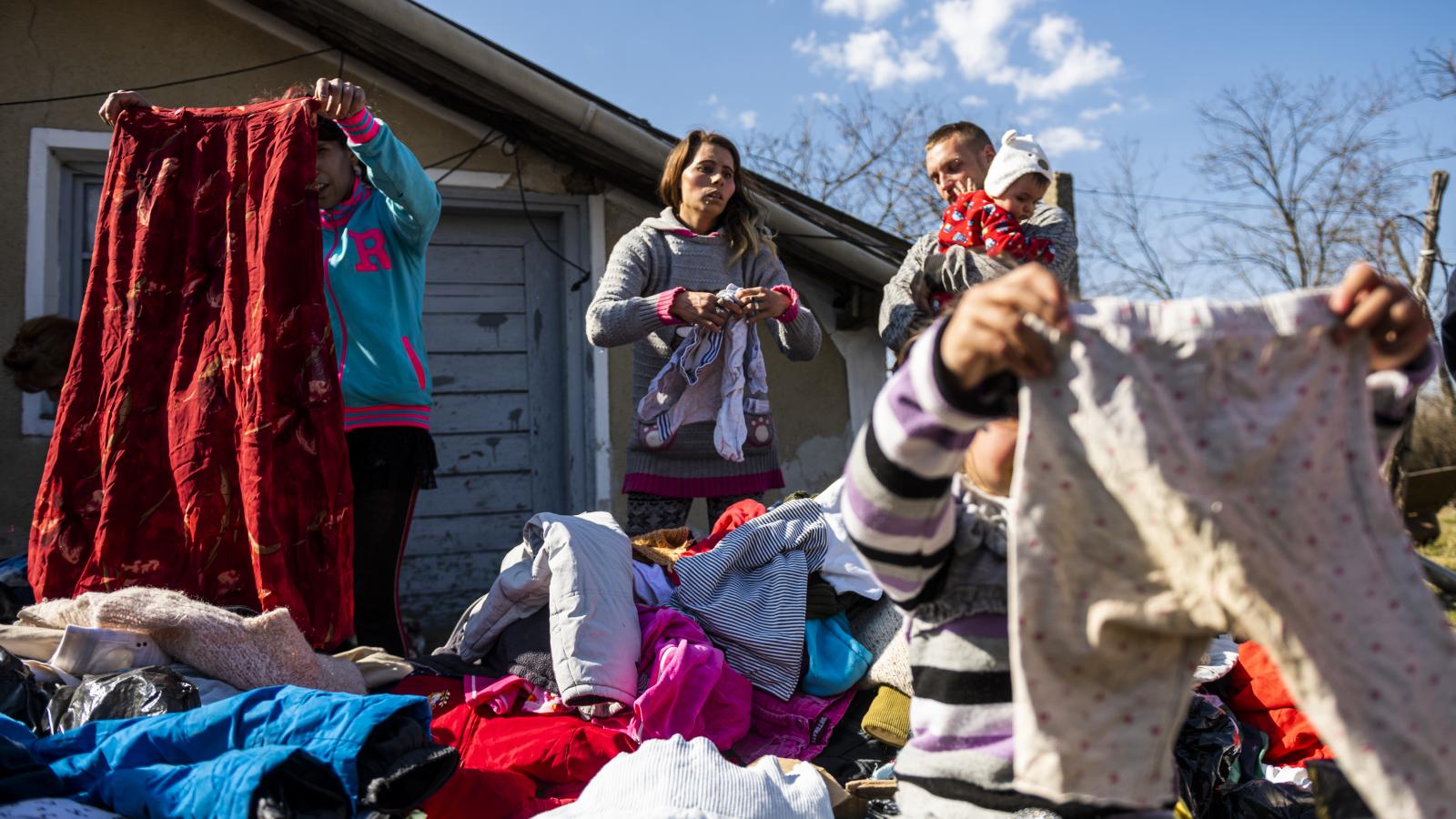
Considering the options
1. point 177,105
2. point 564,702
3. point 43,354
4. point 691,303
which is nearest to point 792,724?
point 564,702

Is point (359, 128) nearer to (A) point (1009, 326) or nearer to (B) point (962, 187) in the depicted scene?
(B) point (962, 187)

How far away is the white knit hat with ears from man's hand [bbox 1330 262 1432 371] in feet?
6.76

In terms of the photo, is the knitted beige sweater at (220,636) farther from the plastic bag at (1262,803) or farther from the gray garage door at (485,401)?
the gray garage door at (485,401)

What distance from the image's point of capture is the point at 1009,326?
127 cm

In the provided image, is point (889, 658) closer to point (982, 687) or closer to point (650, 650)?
point (650, 650)

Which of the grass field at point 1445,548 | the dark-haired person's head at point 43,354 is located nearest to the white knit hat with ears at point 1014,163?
the dark-haired person's head at point 43,354

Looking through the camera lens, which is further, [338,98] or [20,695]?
[338,98]

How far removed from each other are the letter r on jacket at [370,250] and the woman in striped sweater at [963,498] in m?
2.26

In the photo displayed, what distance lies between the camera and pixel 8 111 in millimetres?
5379

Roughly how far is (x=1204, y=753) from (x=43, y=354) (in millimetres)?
4635

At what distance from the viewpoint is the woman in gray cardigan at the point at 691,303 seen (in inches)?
146

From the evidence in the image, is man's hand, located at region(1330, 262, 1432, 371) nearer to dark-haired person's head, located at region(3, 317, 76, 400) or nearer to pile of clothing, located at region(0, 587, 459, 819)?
pile of clothing, located at region(0, 587, 459, 819)

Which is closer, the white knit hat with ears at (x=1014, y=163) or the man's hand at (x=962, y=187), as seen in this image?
the white knit hat with ears at (x=1014, y=163)

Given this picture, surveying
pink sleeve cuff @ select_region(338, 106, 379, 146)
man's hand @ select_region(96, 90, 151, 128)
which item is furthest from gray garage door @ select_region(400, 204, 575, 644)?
pink sleeve cuff @ select_region(338, 106, 379, 146)
